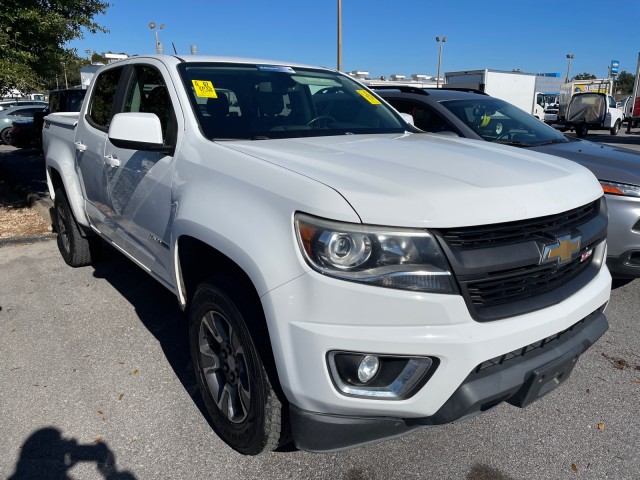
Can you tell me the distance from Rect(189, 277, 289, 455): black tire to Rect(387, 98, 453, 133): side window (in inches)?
146

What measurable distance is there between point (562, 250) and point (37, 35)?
6.63 m

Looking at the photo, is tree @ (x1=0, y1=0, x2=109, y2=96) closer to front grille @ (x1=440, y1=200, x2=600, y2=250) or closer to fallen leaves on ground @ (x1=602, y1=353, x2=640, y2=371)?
front grille @ (x1=440, y1=200, x2=600, y2=250)

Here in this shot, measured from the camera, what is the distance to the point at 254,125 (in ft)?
9.46

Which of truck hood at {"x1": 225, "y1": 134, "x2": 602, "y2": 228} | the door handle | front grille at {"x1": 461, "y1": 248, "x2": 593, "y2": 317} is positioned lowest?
front grille at {"x1": 461, "y1": 248, "x2": 593, "y2": 317}

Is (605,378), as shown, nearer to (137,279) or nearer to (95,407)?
(95,407)

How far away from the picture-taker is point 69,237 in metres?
5.09

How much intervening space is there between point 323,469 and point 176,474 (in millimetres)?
670

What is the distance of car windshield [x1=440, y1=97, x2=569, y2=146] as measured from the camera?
5.19m

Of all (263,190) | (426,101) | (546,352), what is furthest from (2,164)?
(546,352)

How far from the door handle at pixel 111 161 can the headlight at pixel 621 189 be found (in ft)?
11.9

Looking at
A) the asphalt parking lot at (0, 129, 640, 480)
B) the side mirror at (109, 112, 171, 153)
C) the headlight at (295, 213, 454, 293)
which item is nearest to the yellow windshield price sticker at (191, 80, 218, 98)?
the side mirror at (109, 112, 171, 153)

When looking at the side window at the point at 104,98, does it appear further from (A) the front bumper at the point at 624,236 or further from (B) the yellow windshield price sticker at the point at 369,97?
(A) the front bumper at the point at 624,236

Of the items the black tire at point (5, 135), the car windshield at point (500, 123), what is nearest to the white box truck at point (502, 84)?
the black tire at point (5, 135)

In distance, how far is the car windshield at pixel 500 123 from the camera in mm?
5191
